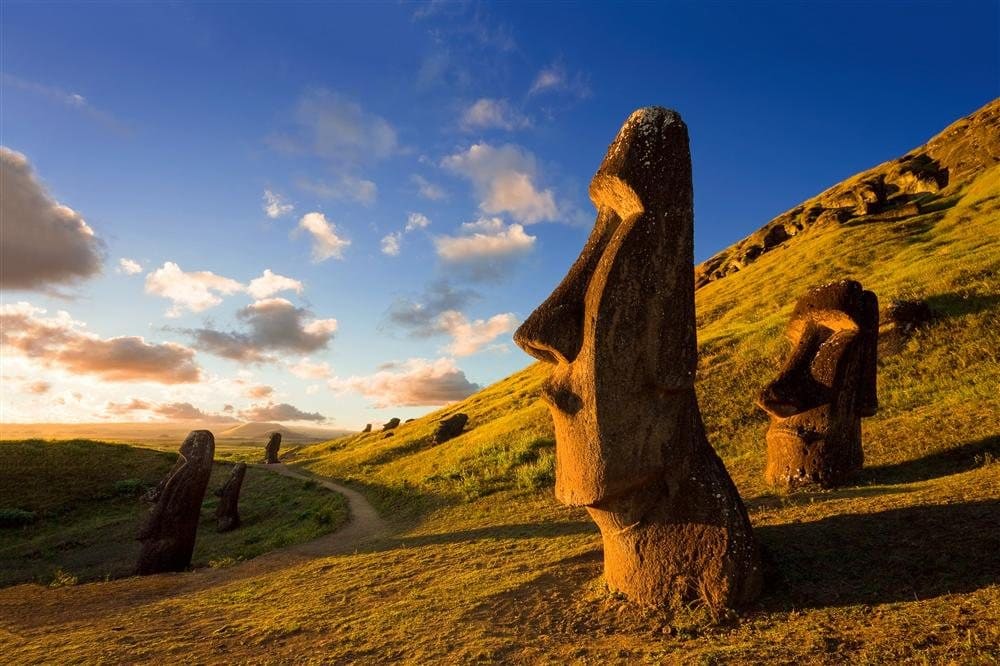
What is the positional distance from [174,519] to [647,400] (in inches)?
662

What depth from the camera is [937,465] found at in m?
12.0

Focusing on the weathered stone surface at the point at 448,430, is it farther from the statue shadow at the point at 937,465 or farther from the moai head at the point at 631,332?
the moai head at the point at 631,332

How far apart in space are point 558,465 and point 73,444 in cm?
4696

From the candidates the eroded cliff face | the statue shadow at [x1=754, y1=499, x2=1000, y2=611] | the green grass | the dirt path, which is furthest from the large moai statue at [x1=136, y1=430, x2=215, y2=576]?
the eroded cliff face

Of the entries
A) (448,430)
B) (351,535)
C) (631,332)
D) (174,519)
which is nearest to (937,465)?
(631,332)

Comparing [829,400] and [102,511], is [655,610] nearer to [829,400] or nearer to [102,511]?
[829,400]

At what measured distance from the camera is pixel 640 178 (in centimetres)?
709

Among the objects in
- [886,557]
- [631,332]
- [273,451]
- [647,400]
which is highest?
[631,332]

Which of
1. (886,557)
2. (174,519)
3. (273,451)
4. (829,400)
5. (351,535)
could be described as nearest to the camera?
(886,557)

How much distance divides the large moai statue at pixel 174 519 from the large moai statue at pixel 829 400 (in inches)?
685

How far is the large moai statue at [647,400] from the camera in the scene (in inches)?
269

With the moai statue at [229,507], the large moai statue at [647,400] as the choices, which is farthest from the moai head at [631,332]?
the moai statue at [229,507]

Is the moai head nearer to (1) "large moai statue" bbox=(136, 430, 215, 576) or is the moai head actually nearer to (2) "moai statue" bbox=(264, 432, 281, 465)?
(1) "large moai statue" bbox=(136, 430, 215, 576)

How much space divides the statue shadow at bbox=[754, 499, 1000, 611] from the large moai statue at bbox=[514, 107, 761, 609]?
0.74m
